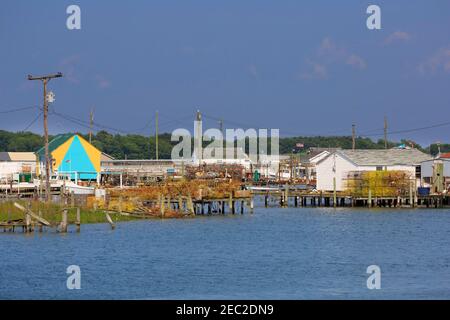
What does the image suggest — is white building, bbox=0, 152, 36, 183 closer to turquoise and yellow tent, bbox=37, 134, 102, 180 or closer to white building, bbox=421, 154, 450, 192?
turquoise and yellow tent, bbox=37, 134, 102, 180

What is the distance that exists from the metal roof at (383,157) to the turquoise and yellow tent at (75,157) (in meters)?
28.4

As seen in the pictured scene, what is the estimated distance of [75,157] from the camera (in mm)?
111438

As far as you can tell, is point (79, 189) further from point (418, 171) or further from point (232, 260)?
point (232, 260)

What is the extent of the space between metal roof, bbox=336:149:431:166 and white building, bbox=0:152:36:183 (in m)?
35.4

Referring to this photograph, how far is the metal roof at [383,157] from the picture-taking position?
99500 mm

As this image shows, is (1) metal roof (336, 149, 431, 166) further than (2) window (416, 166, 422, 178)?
Yes

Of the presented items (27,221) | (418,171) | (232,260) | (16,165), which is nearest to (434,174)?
(418,171)

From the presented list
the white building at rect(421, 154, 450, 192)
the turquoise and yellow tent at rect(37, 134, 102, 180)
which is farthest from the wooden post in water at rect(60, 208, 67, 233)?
the turquoise and yellow tent at rect(37, 134, 102, 180)

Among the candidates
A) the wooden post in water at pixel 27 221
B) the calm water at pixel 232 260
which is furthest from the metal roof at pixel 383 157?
the wooden post in water at pixel 27 221

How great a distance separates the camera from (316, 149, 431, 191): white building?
99.0 meters

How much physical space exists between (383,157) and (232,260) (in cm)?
5270
